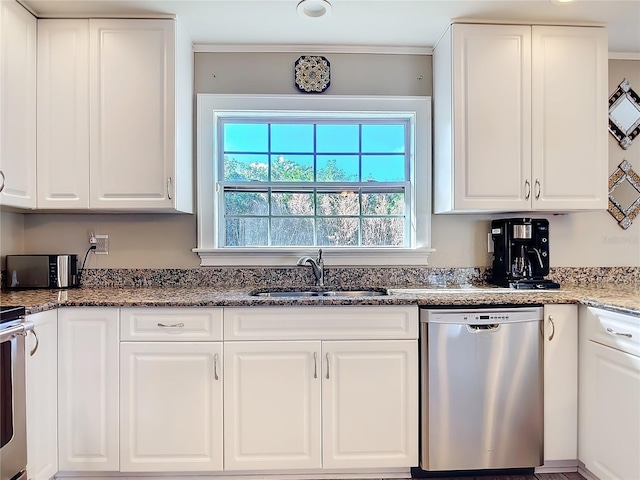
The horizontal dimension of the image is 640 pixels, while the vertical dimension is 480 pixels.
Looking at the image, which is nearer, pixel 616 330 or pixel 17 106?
pixel 616 330

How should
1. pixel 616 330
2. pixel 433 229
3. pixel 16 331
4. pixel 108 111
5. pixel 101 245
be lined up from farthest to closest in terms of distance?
pixel 433 229 < pixel 101 245 < pixel 108 111 < pixel 616 330 < pixel 16 331

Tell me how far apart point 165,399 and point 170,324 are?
0.34m

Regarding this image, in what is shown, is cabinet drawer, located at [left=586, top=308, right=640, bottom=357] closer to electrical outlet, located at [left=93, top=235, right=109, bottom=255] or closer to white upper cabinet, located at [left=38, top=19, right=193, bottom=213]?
white upper cabinet, located at [left=38, top=19, right=193, bottom=213]

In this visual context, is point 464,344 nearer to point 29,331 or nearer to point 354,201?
point 354,201

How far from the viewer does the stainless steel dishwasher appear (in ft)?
6.41

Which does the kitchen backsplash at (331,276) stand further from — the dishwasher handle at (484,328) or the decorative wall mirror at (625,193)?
the dishwasher handle at (484,328)

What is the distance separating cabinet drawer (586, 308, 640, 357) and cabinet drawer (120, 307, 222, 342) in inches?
67.5

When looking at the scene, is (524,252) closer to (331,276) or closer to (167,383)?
(331,276)

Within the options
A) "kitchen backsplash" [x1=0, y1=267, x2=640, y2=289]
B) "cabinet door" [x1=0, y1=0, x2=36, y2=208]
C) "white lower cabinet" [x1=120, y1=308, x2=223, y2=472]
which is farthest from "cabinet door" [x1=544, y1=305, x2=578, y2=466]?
"cabinet door" [x1=0, y1=0, x2=36, y2=208]

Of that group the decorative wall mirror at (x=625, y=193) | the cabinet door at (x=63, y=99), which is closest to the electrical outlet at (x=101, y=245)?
the cabinet door at (x=63, y=99)

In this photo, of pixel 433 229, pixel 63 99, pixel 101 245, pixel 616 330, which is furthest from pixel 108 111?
pixel 616 330

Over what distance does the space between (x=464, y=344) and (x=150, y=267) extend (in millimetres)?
1808

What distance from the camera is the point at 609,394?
183cm

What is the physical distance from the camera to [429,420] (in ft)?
6.43
